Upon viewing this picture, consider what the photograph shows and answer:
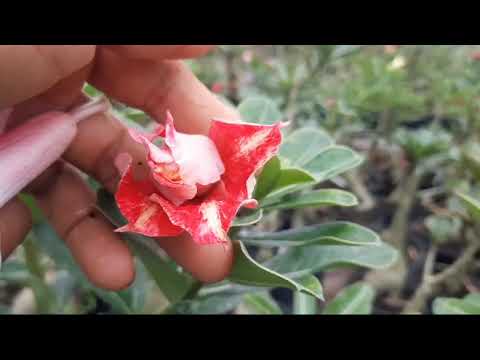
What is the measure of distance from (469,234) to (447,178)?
0.26 metres

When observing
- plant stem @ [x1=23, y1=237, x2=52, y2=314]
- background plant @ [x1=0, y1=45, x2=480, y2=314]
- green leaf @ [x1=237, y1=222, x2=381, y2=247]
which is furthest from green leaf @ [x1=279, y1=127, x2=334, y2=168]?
plant stem @ [x1=23, y1=237, x2=52, y2=314]

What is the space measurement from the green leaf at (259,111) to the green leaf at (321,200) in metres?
0.14

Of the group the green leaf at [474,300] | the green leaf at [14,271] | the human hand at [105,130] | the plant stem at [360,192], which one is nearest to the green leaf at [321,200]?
the human hand at [105,130]

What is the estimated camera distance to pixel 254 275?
567mm

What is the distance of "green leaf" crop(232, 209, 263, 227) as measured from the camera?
0.56m

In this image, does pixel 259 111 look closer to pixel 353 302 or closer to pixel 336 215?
pixel 353 302

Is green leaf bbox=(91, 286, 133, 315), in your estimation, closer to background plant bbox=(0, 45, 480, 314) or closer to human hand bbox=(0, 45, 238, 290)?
background plant bbox=(0, 45, 480, 314)

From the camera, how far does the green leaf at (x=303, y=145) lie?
Answer: 73 cm

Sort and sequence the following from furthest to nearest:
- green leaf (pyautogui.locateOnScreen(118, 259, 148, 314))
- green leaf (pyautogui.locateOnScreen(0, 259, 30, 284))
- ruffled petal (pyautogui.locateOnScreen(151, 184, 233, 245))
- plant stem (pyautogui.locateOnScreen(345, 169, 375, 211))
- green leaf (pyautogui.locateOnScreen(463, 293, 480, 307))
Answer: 1. plant stem (pyautogui.locateOnScreen(345, 169, 375, 211))
2. green leaf (pyautogui.locateOnScreen(0, 259, 30, 284))
3. green leaf (pyautogui.locateOnScreen(118, 259, 148, 314))
4. green leaf (pyautogui.locateOnScreen(463, 293, 480, 307))
5. ruffled petal (pyautogui.locateOnScreen(151, 184, 233, 245))

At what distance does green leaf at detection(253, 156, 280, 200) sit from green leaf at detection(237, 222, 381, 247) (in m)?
0.07

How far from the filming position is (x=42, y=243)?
779 mm

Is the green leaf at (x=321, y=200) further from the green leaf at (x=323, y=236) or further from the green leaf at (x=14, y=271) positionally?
the green leaf at (x=14, y=271)
